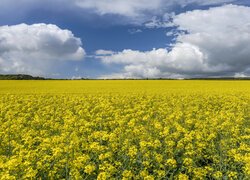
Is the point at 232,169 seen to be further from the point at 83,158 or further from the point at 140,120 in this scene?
the point at 140,120

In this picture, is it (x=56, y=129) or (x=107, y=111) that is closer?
(x=56, y=129)

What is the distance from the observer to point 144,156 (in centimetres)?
902

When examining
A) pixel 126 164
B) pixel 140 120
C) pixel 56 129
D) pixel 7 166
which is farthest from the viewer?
pixel 140 120

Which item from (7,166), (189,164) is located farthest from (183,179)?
(7,166)

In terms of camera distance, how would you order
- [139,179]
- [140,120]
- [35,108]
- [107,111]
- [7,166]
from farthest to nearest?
[35,108]
[107,111]
[140,120]
[139,179]
[7,166]

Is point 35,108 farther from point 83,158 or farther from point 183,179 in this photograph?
point 183,179

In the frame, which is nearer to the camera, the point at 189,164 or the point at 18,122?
the point at 189,164

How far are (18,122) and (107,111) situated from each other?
495 centimetres

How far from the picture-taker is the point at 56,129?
43.3ft

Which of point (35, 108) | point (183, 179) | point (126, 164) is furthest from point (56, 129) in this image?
point (35, 108)

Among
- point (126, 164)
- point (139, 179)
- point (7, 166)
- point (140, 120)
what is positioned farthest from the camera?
point (140, 120)

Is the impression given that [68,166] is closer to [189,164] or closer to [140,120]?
[189,164]

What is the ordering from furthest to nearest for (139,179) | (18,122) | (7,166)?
1. (18,122)
2. (139,179)
3. (7,166)

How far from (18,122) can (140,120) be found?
5132 millimetres
